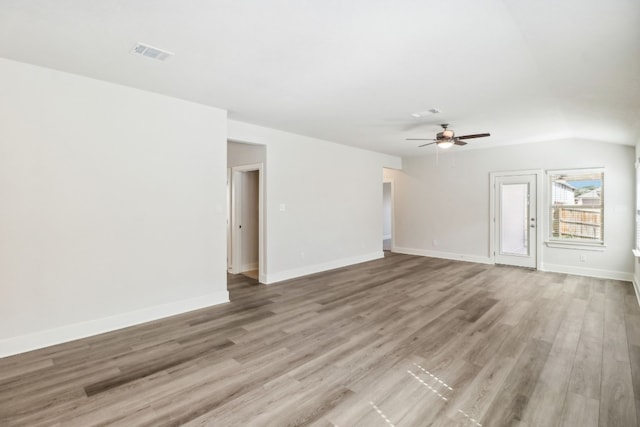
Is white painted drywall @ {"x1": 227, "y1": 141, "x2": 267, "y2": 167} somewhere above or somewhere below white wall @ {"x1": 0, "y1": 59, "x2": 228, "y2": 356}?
above

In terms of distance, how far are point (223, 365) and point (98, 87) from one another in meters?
3.24

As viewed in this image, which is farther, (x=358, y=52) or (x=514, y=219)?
(x=514, y=219)

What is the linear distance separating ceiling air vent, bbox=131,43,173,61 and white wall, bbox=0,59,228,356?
3.35 feet

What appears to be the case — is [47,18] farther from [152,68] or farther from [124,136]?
[124,136]

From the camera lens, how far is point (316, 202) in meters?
6.35

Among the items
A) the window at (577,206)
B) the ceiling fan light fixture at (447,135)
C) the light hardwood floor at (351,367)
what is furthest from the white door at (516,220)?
the ceiling fan light fixture at (447,135)

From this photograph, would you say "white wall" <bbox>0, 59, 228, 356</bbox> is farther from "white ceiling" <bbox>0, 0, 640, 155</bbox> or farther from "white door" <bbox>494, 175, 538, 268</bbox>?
"white door" <bbox>494, 175, 538, 268</bbox>

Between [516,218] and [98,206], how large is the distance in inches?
302

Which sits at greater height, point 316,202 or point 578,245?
point 316,202

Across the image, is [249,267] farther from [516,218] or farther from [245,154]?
[516,218]

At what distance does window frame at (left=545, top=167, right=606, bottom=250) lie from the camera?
19.2 feet

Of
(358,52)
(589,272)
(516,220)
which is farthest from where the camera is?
Answer: (516,220)

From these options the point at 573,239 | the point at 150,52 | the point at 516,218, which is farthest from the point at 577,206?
the point at 150,52

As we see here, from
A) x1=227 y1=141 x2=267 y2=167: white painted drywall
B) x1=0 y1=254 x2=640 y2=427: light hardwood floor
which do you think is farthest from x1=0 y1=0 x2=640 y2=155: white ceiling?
x1=0 y1=254 x2=640 y2=427: light hardwood floor
